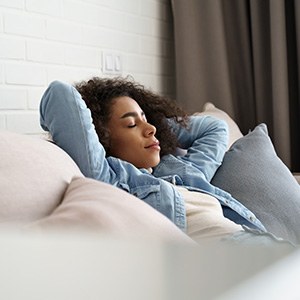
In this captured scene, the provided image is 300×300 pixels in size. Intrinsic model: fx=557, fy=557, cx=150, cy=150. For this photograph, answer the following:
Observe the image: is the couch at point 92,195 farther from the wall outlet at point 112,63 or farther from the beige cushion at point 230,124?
the wall outlet at point 112,63

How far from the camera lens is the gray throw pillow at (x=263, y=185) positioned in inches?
58.6

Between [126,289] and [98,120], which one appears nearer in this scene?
[126,289]

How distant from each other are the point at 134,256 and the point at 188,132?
157cm

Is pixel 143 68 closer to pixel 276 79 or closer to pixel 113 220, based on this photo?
pixel 276 79

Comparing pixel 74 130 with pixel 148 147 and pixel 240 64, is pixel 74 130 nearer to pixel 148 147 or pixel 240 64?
pixel 148 147

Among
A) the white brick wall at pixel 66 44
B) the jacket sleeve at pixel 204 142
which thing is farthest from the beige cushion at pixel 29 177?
the white brick wall at pixel 66 44

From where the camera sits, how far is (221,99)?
8.85ft

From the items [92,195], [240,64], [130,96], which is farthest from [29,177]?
[240,64]

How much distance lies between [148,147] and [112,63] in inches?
36.0

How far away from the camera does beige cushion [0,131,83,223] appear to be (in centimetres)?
77

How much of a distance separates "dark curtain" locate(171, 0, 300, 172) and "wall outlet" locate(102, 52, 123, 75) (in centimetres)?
51

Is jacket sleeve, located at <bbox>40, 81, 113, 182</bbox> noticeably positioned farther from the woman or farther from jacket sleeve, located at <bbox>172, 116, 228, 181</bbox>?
jacket sleeve, located at <bbox>172, 116, 228, 181</bbox>

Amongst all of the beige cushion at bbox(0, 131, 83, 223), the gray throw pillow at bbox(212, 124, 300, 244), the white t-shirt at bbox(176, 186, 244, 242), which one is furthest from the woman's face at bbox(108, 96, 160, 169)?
the beige cushion at bbox(0, 131, 83, 223)

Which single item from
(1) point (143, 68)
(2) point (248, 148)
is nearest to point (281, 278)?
(2) point (248, 148)
